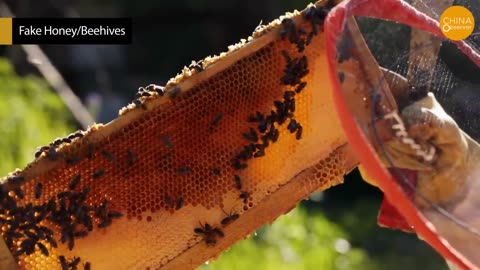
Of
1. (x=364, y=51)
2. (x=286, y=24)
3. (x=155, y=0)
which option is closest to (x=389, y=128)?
(x=364, y=51)

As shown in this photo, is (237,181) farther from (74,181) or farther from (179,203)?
(74,181)

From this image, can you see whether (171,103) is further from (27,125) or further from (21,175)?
(27,125)

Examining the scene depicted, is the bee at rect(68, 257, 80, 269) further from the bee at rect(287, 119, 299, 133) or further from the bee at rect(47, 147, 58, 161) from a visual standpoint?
the bee at rect(287, 119, 299, 133)

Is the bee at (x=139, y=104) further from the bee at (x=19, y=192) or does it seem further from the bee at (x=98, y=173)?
the bee at (x=19, y=192)

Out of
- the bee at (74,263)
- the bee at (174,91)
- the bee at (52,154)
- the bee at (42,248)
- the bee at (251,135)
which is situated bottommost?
the bee at (74,263)

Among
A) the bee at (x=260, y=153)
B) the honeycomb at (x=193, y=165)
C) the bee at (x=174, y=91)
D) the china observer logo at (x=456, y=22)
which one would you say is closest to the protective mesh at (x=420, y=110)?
the china observer logo at (x=456, y=22)

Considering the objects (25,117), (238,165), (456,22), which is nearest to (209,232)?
(238,165)
